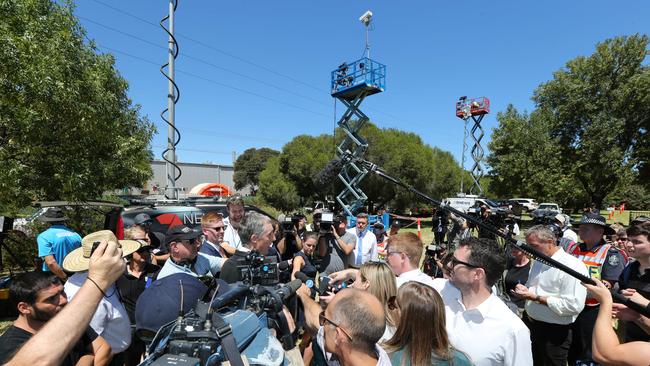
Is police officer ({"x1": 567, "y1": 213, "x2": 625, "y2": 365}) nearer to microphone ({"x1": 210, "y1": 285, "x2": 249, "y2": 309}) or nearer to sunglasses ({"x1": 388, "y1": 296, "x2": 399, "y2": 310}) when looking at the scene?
sunglasses ({"x1": 388, "y1": 296, "x2": 399, "y2": 310})

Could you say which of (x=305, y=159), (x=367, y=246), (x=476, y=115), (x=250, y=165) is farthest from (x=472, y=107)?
(x=250, y=165)

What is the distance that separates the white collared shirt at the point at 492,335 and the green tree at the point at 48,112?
19.6 ft

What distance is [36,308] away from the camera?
2.12 m

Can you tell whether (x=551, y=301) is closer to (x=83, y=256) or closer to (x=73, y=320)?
(x=73, y=320)

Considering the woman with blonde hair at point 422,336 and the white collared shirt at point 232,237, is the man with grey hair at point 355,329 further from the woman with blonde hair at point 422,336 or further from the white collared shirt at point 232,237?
the white collared shirt at point 232,237

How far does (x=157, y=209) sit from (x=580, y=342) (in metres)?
6.63

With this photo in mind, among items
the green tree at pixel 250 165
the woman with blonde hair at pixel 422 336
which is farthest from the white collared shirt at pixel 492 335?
the green tree at pixel 250 165

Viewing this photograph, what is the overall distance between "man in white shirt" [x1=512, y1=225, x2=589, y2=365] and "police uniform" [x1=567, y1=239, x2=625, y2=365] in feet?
0.85

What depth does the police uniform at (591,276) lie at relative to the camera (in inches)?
135

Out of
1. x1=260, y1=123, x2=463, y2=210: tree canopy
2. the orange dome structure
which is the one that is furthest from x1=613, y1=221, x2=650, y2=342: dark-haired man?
x1=260, y1=123, x2=463, y2=210: tree canopy

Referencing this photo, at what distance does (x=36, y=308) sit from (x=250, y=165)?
64.6 meters

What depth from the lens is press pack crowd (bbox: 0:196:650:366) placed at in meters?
1.64

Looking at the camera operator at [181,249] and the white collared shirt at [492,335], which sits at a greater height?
the camera operator at [181,249]

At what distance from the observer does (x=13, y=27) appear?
4824 millimetres
